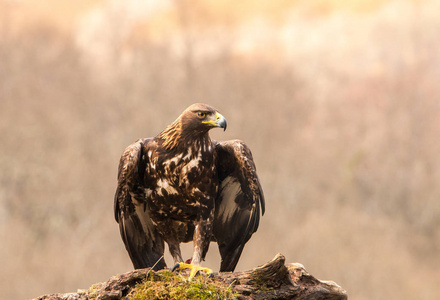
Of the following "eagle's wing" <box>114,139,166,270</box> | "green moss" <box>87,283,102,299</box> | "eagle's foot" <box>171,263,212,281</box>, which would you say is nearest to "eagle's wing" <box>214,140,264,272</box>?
"eagle's wing" <box>114,139,166,270</box>

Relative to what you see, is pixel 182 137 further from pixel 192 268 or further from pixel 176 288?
pixel 176 288

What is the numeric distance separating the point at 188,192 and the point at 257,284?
1352 millimetres

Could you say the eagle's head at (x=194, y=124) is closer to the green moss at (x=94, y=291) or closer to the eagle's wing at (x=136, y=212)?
the eagle's wing at (x=136, y=212)

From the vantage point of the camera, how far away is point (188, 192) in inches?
216

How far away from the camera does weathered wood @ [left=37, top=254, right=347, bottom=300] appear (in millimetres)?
4367

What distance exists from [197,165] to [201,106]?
652mm

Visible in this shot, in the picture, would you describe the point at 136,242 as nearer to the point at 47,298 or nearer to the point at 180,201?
the point at 180,201

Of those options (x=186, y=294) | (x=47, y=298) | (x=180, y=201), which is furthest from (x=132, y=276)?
(x=180, y=201)

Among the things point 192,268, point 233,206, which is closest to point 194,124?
point 233,206

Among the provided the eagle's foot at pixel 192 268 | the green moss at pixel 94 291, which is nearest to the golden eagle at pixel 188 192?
the eagle's foot at pixel 192 268

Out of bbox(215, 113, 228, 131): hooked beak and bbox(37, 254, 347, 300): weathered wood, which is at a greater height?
bbox(215, 113, 228, 131): hooked beak

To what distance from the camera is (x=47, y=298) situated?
4688 mm

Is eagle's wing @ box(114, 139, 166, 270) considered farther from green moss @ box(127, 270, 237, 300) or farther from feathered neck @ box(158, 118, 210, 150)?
green moss @ box(127, 270, 237, 300)

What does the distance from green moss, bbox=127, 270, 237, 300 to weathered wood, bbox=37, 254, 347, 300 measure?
8 cm
